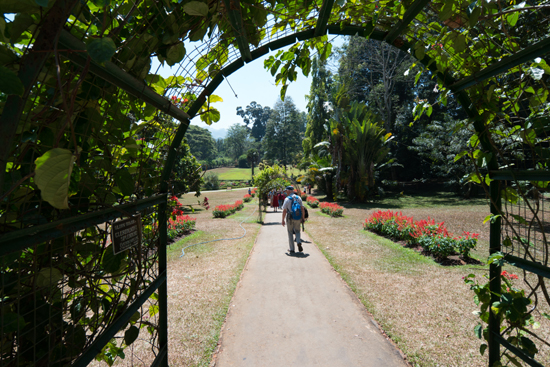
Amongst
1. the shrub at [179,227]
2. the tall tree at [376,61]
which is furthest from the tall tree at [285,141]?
the shrub at [179,227]

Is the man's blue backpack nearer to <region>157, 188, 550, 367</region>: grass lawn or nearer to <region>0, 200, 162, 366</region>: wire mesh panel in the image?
<region>157, 188, 550, 367</region>: grass lawn

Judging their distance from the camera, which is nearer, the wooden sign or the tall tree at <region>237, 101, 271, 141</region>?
the wooden sign

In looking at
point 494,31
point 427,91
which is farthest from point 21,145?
point 427,91

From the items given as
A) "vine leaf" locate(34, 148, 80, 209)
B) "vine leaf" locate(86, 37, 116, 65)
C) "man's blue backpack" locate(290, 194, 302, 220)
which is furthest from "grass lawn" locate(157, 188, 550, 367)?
"vine leaf" locate(86, 37, 116, 65)

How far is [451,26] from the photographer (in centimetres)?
181

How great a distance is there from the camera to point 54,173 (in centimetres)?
73

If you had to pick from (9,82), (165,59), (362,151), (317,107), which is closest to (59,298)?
(9,82)

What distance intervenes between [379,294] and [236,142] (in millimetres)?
101996

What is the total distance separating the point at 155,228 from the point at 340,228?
10297 mm

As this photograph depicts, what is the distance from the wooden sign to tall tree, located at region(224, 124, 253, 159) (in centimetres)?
10291

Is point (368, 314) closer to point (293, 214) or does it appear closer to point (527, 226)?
point (527, 226)

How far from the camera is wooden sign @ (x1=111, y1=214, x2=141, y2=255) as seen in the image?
141cm

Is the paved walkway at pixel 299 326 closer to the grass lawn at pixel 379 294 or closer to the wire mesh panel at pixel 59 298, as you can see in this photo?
the grass lawn at pixel 379 294

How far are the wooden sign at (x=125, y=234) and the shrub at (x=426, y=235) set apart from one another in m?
7.38
